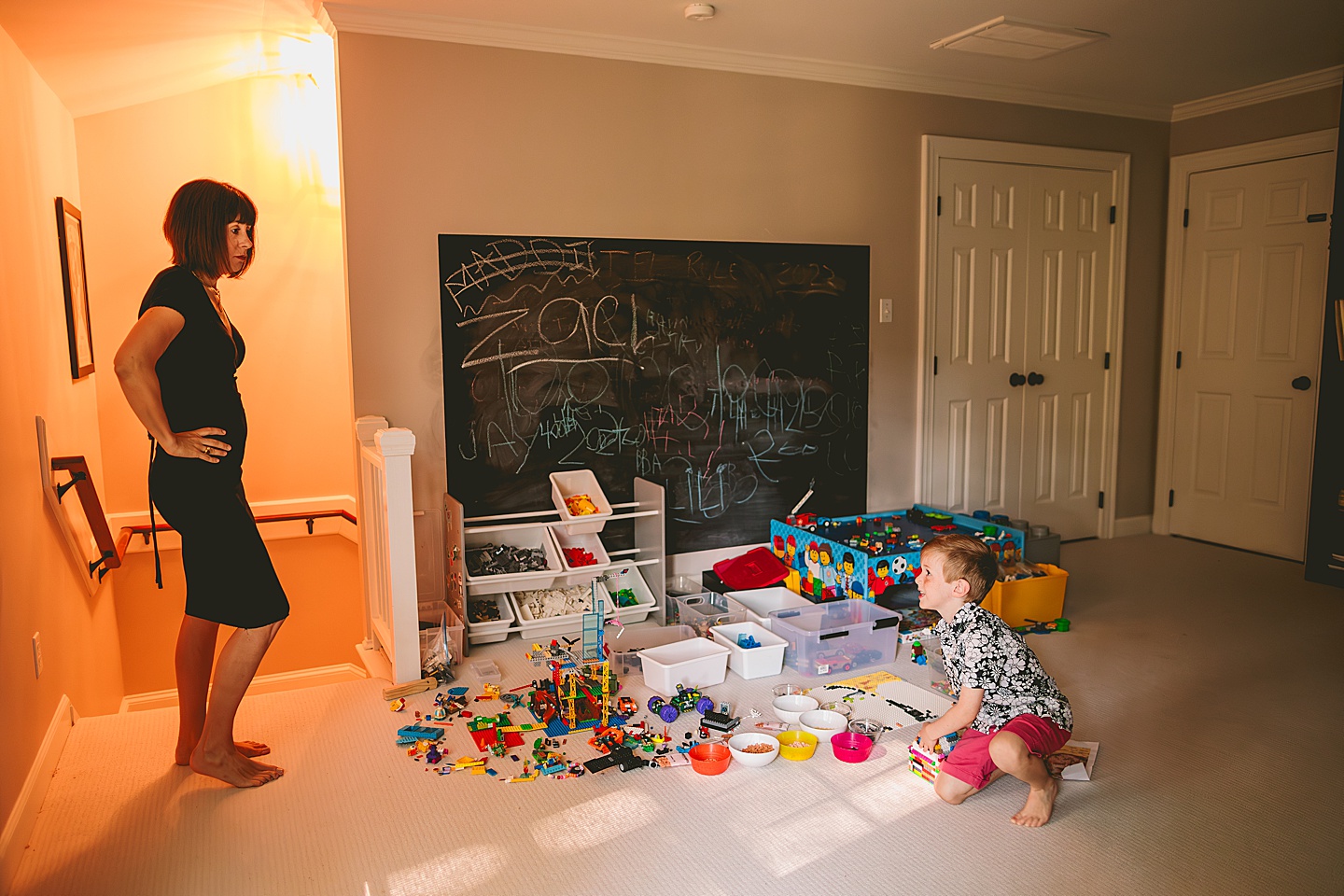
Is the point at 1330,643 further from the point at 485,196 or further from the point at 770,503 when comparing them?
the point at 485,196

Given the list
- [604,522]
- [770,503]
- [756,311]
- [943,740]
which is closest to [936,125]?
[756,311]

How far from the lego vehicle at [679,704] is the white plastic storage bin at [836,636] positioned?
0.43m

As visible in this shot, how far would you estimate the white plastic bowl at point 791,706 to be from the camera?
2.91m

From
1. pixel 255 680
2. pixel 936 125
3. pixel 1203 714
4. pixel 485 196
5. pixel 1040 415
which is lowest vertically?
pixel 255 680

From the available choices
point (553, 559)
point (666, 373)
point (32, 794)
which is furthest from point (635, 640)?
point (32, 794)

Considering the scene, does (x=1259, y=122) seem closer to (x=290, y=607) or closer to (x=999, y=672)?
(x=999, y=672)

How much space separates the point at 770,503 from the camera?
14.5ft

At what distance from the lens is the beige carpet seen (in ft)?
6.85

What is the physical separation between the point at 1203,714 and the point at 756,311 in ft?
7.66

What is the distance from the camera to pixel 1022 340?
4918 mm

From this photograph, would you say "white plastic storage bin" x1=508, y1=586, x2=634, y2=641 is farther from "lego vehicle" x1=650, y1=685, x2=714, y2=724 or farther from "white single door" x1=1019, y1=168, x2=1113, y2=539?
"white single door" x1=1019, y1=168, x2=1113, y2=539

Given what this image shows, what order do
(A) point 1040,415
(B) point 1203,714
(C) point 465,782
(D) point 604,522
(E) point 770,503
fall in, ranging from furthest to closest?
(A) point 1040,415 < (E) point 770,503 < (D) point 604,522 < (B) point 1203,714 < (C) point 465,782

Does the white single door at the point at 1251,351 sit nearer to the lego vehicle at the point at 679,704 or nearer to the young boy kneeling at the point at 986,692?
the young boy kneeling at the point at 986,692

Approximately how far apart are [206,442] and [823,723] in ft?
6.18
